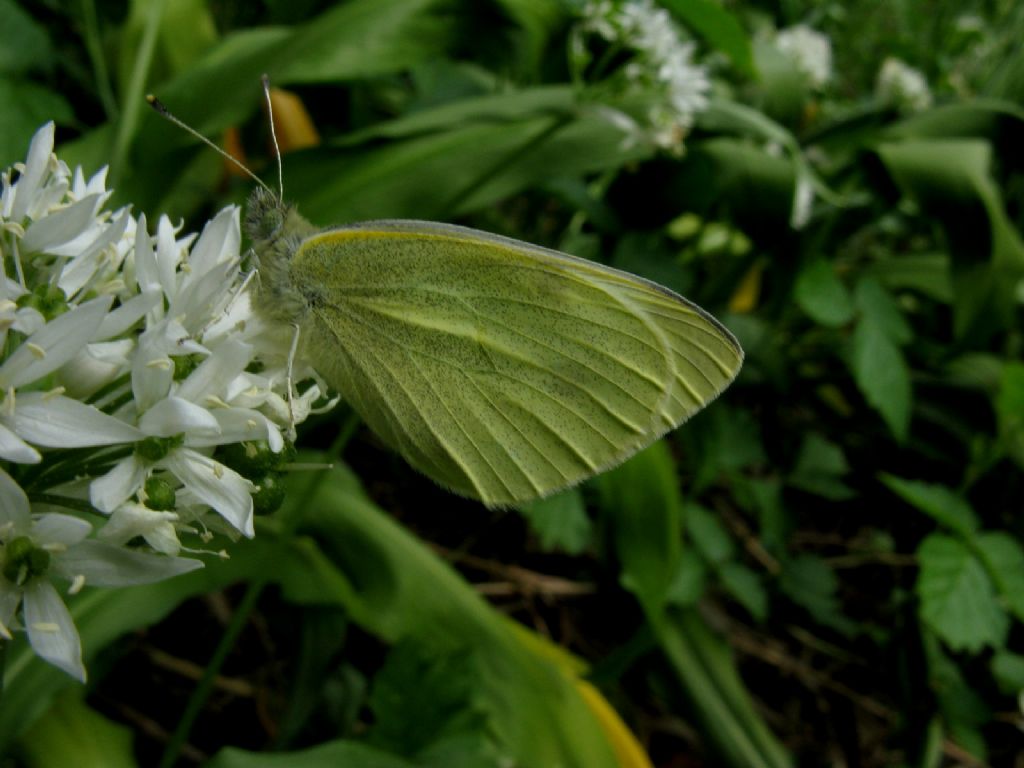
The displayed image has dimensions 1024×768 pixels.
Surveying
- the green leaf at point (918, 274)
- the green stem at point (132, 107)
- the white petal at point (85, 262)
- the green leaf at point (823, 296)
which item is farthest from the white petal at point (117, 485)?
the green leaf at point (918, 274)

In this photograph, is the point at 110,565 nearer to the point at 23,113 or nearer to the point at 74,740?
the point at 74,740

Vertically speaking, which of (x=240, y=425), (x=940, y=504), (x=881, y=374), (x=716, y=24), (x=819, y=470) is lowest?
(x=819, y=470)

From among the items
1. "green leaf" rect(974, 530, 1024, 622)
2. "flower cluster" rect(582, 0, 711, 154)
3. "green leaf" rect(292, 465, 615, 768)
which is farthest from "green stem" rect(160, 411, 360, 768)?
"green leaf" rect(974, 530, 1024, 622)

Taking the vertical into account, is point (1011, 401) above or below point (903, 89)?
below

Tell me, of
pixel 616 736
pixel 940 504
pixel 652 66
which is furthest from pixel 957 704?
pixel 652 66

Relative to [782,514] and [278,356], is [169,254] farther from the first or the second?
[782,514]

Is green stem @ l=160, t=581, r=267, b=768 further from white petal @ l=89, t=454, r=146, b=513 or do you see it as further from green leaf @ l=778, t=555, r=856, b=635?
green leaf @ l=778, t=555, r=856, b=635

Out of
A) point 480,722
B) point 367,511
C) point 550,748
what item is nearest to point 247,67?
point 367,511
